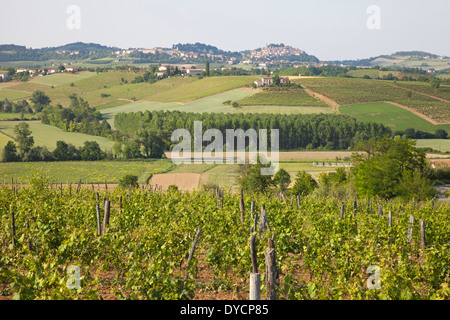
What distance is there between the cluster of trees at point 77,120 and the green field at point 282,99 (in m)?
28.5

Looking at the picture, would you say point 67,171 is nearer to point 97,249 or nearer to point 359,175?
point 359,175

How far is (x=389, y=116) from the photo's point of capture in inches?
3059

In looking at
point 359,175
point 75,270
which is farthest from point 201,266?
point 359,175

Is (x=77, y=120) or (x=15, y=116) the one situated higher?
(x=15, y=116)

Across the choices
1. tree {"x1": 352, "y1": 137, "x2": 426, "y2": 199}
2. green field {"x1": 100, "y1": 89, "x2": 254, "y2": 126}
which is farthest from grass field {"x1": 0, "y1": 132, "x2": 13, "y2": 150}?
tree {"x1": 352, "y1": 137, "x2": 426, "y2": 199}

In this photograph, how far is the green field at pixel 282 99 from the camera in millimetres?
87250

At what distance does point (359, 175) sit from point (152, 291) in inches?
1013

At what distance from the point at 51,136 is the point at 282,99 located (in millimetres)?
45750

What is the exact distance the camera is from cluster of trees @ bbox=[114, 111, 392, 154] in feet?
218

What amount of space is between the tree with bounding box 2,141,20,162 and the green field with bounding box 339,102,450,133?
54836mm

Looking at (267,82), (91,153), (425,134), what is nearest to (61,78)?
(267,82)

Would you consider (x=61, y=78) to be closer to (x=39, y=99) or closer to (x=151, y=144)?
(x=39, y=99)

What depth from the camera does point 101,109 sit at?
3866 inches

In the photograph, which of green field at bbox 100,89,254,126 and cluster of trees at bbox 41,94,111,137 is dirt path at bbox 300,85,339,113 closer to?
green field at bbox 100,89,254,126
